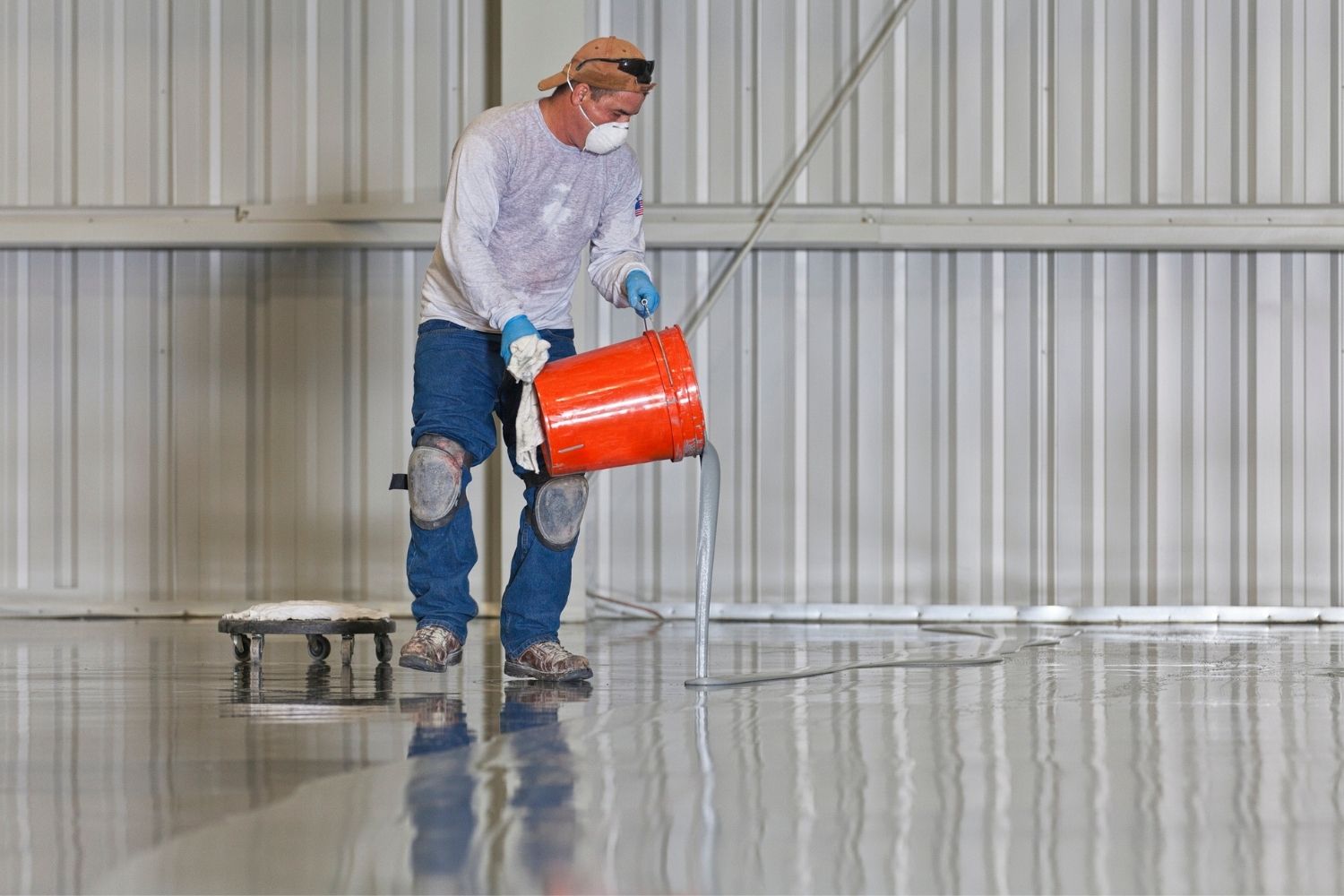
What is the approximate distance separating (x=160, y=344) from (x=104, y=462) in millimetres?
548

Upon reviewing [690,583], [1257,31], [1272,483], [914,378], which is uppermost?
[1257,31]

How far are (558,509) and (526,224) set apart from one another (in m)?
0.62

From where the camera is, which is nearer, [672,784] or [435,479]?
[672,784]

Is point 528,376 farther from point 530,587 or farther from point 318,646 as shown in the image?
point 318,646

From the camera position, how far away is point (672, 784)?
66.1 inches

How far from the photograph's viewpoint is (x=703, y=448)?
9.13ft

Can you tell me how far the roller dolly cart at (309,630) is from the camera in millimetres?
3184

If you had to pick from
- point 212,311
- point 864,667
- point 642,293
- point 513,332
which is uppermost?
point 212,311

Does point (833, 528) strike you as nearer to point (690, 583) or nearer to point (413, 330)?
point (690, 583)

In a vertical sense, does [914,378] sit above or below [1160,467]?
above

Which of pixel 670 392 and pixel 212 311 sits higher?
pixel 212 311

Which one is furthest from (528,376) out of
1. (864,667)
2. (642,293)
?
(864,667)

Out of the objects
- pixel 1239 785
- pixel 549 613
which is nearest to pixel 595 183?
pixel 549 613

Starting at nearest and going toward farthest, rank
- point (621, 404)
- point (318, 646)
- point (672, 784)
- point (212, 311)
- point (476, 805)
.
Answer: point (476, 805) → point (672, 784) → point (621, 404) → point (318, 646) → point (212, 311)
